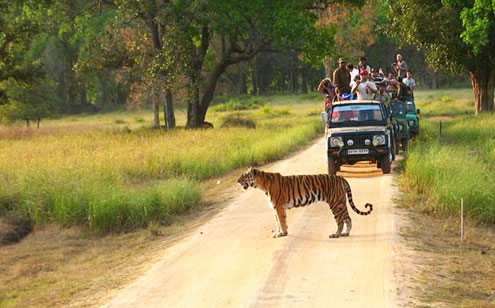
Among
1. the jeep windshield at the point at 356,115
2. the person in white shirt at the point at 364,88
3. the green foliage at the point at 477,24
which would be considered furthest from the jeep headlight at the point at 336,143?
the green foliage at the point at 477,24

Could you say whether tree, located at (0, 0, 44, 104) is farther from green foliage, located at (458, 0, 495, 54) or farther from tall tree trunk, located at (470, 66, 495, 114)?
tall tree trunk, located at (470, 66, 495, 114)

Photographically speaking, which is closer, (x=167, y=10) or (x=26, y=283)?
(x=26, y=283)

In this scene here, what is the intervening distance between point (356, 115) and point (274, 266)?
7843mm

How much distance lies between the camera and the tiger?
11375mm

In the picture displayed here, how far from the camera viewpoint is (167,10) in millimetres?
32219

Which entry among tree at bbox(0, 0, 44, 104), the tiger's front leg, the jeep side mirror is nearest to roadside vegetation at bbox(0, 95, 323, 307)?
the tiger's front leg

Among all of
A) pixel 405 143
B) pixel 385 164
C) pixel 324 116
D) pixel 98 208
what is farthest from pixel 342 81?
pixel 98 208

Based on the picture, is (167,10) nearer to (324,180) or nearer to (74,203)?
(74,203)

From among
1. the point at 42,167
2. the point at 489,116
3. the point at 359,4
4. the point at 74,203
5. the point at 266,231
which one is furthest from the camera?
the point at 359,4

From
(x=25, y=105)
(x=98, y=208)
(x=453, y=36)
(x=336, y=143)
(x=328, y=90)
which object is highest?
(x=453, y=36)

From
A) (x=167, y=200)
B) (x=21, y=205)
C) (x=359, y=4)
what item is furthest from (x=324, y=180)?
(x=359, y=4)

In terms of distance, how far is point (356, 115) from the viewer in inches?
666

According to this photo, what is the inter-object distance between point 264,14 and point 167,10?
13.7 ft

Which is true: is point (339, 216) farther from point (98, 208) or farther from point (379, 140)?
point (379, 140)
